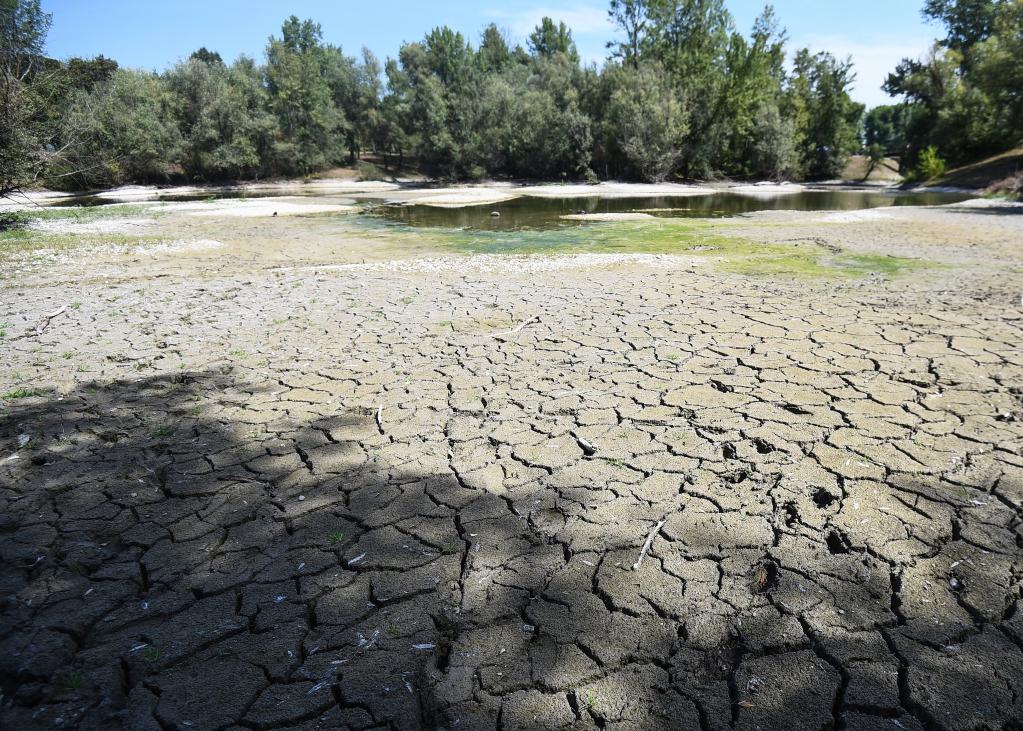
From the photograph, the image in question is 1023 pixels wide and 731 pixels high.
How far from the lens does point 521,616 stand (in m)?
2.44

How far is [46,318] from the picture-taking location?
7012mm

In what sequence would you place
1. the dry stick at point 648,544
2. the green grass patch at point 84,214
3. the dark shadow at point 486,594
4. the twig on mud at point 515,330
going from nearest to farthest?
the dark shadow at point 486,594 → the dry stick at point 648,544 → the twig on mud at point 515,330 → the green grass patch at point 84,214

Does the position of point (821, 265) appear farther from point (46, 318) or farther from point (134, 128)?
point (134, 128)

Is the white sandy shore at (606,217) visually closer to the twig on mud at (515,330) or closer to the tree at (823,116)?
the twig on mud at (515,330)

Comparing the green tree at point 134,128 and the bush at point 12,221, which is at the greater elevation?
the green tree at point 134,128

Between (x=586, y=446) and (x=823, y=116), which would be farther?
(x=823, y=116)

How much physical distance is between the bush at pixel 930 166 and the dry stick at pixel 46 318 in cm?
4375

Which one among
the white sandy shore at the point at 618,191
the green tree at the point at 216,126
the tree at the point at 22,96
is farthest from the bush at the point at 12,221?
the green tree at the point at 216,126

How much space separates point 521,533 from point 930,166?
44255 mm

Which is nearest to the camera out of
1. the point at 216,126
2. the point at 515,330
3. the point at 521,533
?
the point at 521,533

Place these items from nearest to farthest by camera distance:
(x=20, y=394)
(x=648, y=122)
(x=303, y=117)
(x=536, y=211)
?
(x=20, y=394) → (x=536, y=211) → (x=648, y=122) → (x=303, y=117)

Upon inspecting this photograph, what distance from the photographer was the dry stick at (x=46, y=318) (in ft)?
21.8

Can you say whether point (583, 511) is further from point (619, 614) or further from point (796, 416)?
point (796, 416)

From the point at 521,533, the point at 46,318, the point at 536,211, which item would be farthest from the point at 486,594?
the point at 536,211
